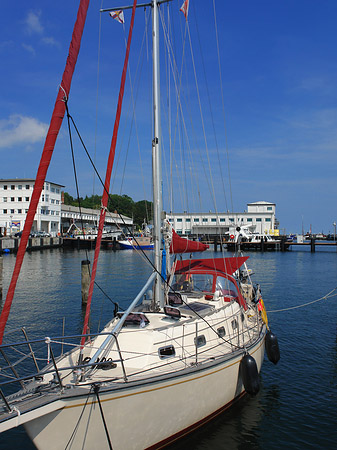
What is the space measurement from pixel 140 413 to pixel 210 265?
7.04 meters

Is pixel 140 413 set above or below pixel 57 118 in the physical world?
below

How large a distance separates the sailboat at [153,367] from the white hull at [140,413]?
0.02 metres

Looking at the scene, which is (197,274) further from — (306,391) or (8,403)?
(8,403)

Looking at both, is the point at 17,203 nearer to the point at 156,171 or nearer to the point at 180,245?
the point at 180,245

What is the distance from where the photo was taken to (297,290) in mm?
30359

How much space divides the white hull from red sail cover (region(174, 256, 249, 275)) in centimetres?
437

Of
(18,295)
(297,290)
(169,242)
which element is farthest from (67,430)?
(297,290)

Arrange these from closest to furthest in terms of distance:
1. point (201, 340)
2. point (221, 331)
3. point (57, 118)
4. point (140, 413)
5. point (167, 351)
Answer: point (57, 118)
point (140, 413)
point (167, 351)
point (201, 340)
point (221, 331)

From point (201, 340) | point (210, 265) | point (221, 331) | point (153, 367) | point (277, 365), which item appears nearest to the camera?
point (153, 367)

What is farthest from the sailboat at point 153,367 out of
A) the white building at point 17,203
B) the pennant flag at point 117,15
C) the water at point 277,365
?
the white building at point 17,203

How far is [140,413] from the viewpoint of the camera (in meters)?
7.05

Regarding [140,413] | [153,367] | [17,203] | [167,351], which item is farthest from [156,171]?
[17,203]

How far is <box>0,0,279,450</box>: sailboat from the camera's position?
6.20 m

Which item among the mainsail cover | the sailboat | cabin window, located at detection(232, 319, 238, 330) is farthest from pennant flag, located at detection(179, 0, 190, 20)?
cabin window, located at detection(232, 319, 238, 330)
